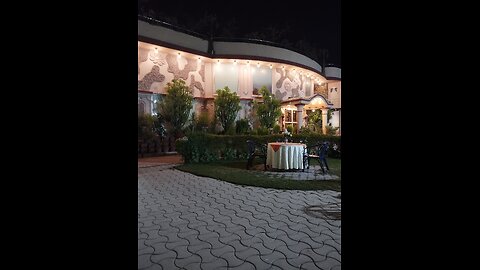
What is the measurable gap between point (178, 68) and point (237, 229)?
50.4ft

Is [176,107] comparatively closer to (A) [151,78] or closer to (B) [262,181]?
(A) [151,78]

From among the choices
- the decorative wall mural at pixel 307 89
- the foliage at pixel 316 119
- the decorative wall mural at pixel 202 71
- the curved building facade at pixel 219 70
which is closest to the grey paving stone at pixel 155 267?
the curved building facade at pixel 219 70

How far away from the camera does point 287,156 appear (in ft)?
29.1

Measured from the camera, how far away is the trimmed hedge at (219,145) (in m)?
11.1

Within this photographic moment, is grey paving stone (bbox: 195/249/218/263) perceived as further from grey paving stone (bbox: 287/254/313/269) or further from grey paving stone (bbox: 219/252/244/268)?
grey paving stone (bbox: 287/254/313/269)

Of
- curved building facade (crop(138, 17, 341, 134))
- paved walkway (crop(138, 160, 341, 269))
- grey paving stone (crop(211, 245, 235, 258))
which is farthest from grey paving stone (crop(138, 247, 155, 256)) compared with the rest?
curved building facade (crop(138, 17, 341, 134))

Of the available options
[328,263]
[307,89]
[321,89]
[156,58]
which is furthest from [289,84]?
[328,263]

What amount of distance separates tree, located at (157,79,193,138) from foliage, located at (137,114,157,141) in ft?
2.55

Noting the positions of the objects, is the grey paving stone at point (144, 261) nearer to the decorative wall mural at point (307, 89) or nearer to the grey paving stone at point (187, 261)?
the grey paving stone at point (187, 261)

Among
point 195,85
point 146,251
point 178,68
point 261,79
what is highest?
point 178,68

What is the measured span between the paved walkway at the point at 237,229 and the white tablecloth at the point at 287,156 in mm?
2668
